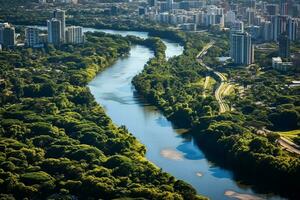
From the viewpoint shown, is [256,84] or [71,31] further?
[71,31]

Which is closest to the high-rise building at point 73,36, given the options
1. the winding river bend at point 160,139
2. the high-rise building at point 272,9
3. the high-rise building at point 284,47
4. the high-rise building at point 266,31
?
the winding river bend at point 160,139

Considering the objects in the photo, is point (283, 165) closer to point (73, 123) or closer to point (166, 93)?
point (73, 123)

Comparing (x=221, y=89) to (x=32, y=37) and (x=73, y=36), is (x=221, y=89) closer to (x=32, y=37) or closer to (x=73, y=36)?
(x=73, y=36)

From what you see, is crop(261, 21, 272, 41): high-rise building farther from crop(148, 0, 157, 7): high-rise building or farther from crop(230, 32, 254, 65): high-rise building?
crop(148, 0, 157, 7): high-rise building

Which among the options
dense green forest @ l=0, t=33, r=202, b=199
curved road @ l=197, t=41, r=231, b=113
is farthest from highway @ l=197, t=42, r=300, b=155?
dense green forest @ l=0, t=33, r=202, b=199

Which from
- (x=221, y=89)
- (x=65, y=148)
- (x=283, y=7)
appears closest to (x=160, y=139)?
(x=65, y=148)

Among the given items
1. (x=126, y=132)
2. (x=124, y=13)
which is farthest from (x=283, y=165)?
(x=124, y=13)
